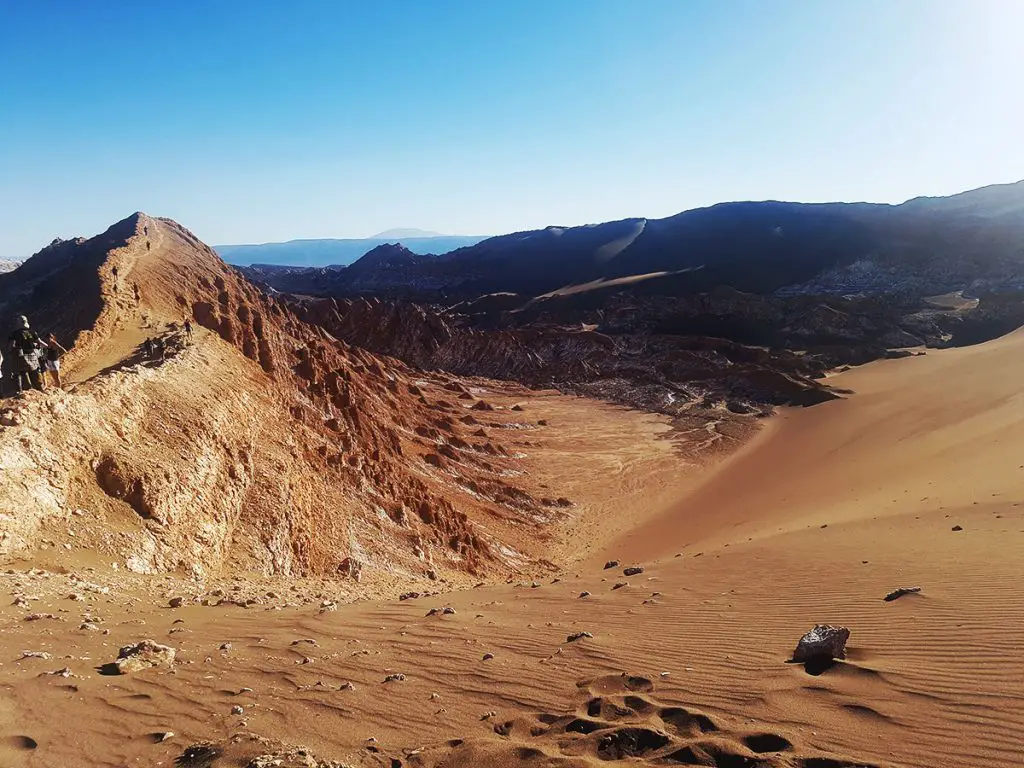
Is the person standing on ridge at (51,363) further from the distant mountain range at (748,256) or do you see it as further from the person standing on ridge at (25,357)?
the distant mountain range at (748,256)

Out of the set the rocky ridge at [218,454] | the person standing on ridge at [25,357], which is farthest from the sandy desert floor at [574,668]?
the person standing on ridge at [25,357]

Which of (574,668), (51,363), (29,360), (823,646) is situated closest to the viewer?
(823,646)

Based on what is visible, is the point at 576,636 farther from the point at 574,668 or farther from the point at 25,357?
the point at 25,357

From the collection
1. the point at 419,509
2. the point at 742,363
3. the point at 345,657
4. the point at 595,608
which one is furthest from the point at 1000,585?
the point at 742,363

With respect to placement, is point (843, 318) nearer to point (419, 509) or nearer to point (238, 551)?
point (419, 509)

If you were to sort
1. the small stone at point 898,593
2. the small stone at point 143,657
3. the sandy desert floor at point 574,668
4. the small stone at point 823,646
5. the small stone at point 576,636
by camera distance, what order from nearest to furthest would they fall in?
1. the sandy desert floor at point 574,668
2. the small stone at point 143,657
3. the small stone at point 823,646
4. the small stone at point 576,636
5. the small stone at point 898,593

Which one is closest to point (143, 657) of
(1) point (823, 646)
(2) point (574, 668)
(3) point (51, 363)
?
(2) point (574, 668)
